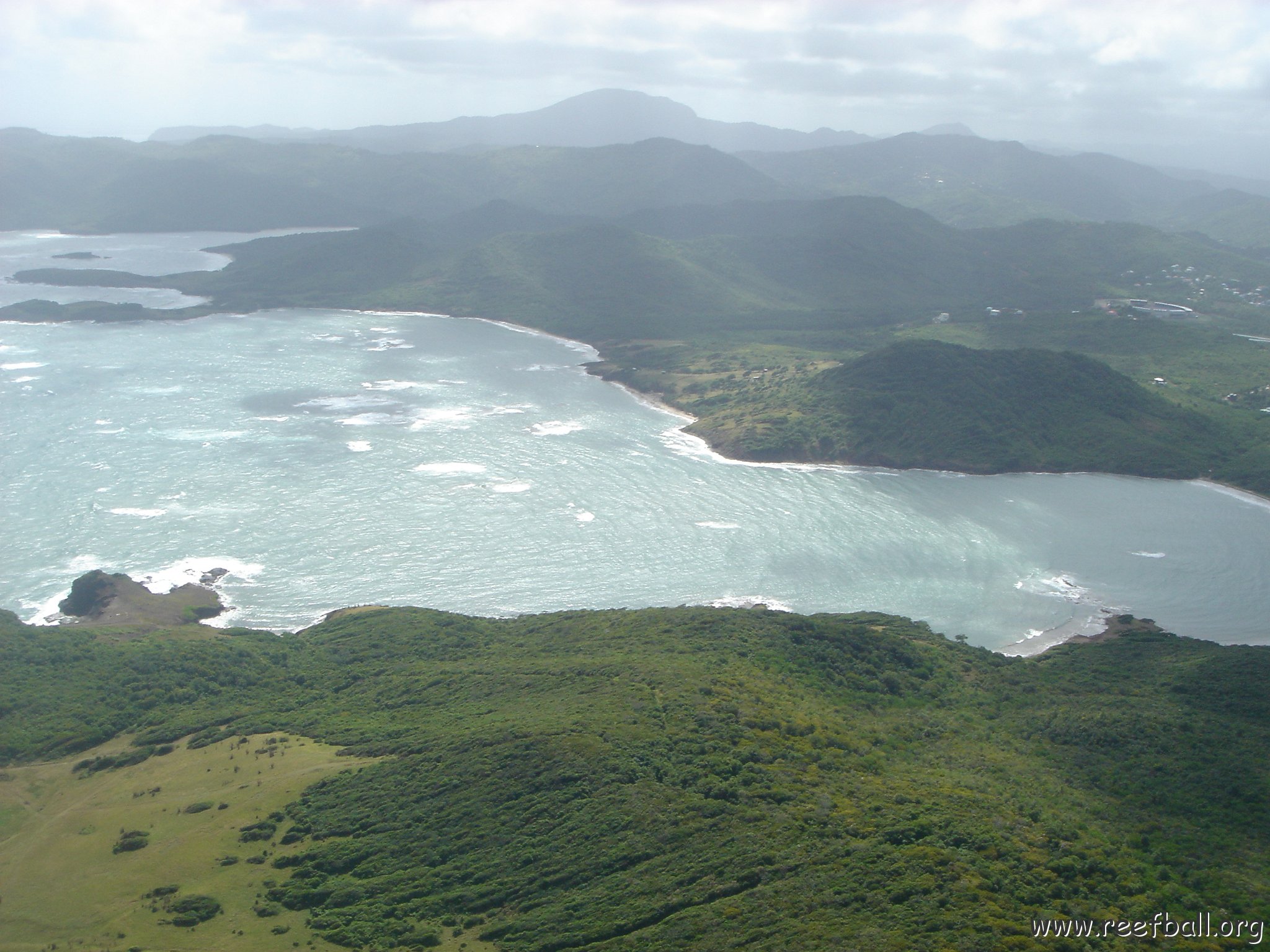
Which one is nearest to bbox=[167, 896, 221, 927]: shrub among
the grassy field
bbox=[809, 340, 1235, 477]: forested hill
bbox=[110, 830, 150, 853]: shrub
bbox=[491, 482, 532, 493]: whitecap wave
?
the grassy field

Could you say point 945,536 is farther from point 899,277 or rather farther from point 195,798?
point 899,277

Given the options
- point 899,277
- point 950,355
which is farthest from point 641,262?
point 950,355

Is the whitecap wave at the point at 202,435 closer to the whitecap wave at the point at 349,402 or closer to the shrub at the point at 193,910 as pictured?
the whitecap wave at the point at 349,402

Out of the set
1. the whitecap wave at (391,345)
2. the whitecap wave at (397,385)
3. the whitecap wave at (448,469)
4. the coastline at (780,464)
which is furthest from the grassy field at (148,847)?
the whitecap wave at (391,345)

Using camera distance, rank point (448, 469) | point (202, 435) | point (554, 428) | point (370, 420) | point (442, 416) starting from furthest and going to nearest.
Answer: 1. point (442, 416)
2. point (370, 420)
3. point (554, 428)
4. point (202, 435)
5. point (448, 469)

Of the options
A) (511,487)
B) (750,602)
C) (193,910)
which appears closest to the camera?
(193,910)

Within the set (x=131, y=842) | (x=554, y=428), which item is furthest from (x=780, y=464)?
(x=131, y=842)

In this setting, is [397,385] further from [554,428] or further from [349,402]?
[554,428]
